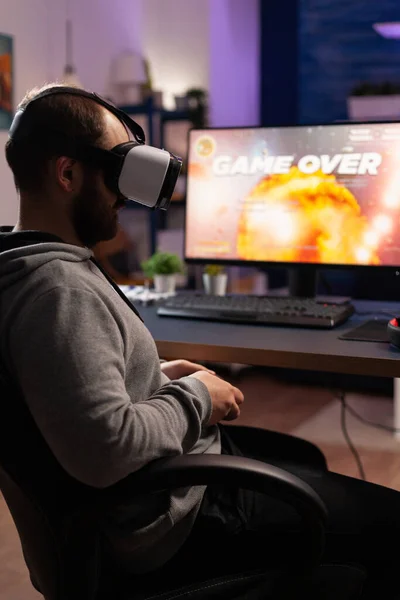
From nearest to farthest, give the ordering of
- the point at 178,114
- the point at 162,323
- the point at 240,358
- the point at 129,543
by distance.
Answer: the point at 129,543 → the point at 240,358 → the point at 162,323 → the point at 178,114

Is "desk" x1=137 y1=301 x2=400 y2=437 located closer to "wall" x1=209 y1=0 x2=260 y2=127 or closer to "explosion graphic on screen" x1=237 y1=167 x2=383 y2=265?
"explosion graphic on screen" x1=237 y1=167 x2=383 y2=265

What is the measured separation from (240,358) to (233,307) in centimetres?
35

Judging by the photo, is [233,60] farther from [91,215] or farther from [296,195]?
[91,215]

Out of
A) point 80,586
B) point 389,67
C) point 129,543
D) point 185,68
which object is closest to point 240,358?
point 129,543

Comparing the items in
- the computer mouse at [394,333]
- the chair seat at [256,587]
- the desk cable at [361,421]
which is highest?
the computer mouse at [394,333]

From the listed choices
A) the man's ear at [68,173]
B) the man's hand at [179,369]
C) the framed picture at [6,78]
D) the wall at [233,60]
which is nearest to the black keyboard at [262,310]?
the man's hand at [179,369]

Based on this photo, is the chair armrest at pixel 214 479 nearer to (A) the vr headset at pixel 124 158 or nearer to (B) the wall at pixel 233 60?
(A) the vr headset at pixel 124 158

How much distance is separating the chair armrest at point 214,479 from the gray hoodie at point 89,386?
0.02 m

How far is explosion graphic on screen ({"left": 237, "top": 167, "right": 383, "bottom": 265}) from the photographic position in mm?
2020

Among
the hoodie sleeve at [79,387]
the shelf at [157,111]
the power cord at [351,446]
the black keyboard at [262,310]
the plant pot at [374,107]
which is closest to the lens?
the hoodie sleeve at [79,387]

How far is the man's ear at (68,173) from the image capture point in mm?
1118

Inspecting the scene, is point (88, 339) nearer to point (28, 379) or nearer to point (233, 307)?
point (28, 379)

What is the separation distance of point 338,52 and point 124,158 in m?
3.71

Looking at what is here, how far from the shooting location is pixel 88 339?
989 mm
